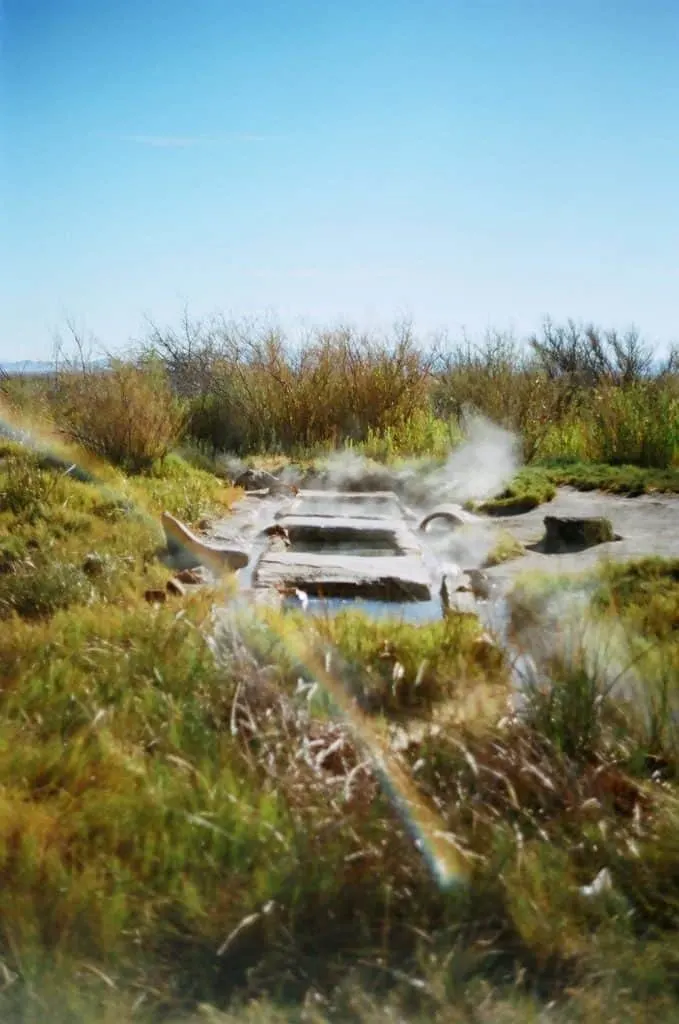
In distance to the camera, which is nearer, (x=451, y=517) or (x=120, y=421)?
(x=451, y=517)

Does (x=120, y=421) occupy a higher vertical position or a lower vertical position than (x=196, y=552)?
higher

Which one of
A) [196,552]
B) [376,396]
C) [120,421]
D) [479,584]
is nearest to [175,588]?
[196,552]

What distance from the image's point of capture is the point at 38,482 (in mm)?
4812

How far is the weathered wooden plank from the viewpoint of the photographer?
3.60m

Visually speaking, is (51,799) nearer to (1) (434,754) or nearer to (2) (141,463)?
(1) (434,754)

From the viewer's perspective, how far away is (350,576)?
370cm

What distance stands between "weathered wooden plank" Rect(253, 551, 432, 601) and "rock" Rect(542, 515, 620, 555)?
1.78ft

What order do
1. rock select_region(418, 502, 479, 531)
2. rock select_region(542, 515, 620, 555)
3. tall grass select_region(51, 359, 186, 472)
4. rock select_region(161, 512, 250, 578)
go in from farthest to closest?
tall grass select_region(51, 359, 186, 472) < rock select_region(418, 502, 479, 531) < rock select_region(542, 515, 620, 555) < rock select_region(161, 512, 250, 578)

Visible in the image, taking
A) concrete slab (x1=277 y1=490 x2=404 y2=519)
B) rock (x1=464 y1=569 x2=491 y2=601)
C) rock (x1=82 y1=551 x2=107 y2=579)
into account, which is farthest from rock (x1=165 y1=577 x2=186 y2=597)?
concrete slab (x1=277 y1=490 x2=404 y2=519)

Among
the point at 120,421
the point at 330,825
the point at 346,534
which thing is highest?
the point at 120,421

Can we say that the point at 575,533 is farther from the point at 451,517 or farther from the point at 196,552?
the point at 196,552

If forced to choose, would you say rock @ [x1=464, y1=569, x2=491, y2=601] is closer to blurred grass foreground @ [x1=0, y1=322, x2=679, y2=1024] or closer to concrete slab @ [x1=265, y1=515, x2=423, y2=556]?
blurred grass foreground @ [x1=0, y1=322, x2=679, y2=1024]

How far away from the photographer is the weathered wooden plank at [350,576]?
360 cm

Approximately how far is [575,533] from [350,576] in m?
0.96
